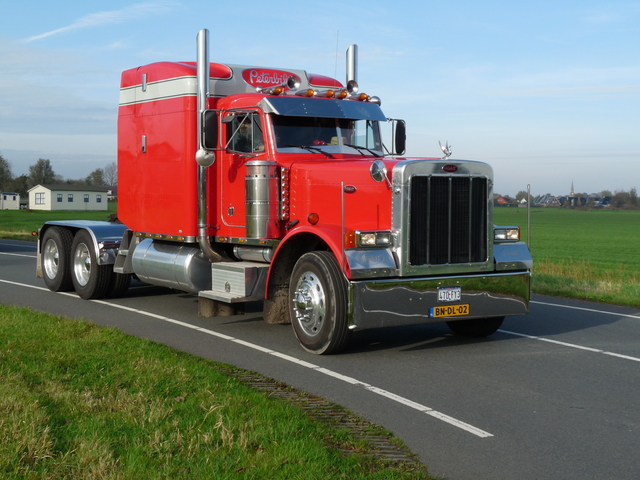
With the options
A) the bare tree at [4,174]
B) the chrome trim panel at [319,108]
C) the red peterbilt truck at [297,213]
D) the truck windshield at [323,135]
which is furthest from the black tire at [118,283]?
the bare tree at [4,174]

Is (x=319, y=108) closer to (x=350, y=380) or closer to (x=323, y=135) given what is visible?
(x=323, y=135)

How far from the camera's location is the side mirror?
35.4 ft

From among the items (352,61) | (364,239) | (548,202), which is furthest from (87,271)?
(548,202)

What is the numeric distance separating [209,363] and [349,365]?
4.62 ft

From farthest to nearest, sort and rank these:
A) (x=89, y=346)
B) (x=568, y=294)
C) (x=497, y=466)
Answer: (x=568, y=294) < (x=89, y=346) < (x=497, y=466)

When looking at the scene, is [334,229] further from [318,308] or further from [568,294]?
[568,294]

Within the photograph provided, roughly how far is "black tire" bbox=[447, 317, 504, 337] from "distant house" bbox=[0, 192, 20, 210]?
11959 cm

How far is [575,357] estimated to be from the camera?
27.1 feet

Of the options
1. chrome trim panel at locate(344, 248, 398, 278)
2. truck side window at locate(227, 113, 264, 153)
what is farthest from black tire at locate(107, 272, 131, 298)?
chrome trim panel at locate(344, 248, 398, 278)

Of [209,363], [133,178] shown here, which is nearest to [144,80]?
[133,178]

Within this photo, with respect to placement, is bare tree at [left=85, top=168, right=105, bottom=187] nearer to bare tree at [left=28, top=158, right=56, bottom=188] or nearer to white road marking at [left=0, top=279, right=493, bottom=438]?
bare tree at [left=28, top=158, right=56, bottom=188]

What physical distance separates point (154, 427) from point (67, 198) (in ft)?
364

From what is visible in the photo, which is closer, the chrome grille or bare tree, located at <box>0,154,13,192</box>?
the chrome grille

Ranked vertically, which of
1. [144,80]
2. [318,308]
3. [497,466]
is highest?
[144,80]
